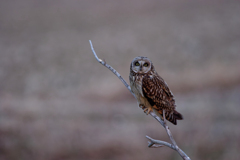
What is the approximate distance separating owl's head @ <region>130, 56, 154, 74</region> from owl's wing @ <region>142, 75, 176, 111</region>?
10 centimetres

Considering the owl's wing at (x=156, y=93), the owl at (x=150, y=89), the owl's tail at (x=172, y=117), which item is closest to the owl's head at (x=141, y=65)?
the owl at (x=150, y=89)

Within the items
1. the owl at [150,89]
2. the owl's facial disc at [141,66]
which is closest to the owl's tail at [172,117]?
the owl at [150,89]

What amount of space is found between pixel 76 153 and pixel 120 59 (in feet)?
11.4

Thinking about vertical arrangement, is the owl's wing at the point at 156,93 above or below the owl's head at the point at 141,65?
below

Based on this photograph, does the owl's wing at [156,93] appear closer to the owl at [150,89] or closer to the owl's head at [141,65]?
the owl at [150,89]

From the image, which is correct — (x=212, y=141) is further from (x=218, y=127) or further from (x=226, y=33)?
(x=226, y=33)

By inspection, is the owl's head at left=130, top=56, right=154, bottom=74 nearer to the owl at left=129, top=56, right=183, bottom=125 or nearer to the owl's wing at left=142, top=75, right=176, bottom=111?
the owl at left=129, top=56, right=183, bottom=125

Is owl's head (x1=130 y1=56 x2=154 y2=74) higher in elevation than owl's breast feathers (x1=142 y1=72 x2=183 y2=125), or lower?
higher

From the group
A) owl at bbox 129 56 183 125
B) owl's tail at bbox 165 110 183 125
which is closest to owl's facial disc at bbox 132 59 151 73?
owl at bbox 129 56 183 125

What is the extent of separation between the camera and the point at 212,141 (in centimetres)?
907

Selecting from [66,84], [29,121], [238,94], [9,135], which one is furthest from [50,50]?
[238,94]

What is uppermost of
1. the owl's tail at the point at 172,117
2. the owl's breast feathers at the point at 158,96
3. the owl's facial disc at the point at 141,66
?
the owl's facial disc at the point at 141,66

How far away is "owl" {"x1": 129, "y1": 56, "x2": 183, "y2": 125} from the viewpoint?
3.56m

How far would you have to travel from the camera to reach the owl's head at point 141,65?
3.57 m
